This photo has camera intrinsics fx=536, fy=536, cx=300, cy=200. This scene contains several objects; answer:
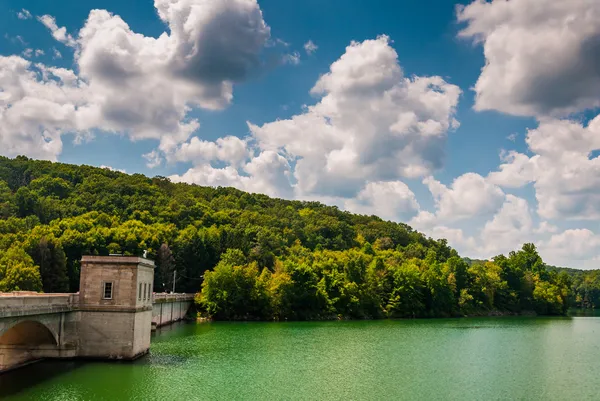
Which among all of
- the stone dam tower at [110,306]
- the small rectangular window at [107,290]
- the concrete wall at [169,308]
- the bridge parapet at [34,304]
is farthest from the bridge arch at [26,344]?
the concrete wall at [169,308]

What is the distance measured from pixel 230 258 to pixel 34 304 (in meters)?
67.5

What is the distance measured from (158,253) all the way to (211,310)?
21.7 m

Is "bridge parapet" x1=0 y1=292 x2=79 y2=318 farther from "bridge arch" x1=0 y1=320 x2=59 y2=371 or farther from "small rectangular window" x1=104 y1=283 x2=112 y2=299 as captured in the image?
"small rectangular window" x1=104 y1=283 x2=112 y2=299

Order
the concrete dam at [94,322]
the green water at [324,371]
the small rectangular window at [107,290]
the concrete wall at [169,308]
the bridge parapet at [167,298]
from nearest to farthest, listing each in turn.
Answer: the green water at [324,371] < the concrete dam at [94,322] < the small rectangular window at [107,290] < the bridge parapet at [167,298] < the concrete wall at [169,308]

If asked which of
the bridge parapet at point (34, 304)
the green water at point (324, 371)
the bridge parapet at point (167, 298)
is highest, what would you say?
the bridge parapet at point (34, 304)

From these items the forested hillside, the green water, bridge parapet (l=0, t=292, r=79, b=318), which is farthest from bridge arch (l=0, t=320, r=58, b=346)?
the forested hillside

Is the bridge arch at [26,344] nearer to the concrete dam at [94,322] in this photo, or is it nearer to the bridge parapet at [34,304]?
the concrete dam at [94,322]

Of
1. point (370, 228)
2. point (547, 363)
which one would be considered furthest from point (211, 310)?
point (370, 228)

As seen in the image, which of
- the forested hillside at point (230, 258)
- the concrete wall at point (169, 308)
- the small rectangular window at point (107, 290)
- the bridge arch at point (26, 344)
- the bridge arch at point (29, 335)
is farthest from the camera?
the forested hillside at point (230, 258)

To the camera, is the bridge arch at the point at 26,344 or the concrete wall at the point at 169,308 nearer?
the bridge arch at the point at 26,344

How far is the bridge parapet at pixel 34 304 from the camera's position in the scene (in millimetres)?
30689

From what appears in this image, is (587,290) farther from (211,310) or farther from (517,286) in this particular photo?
(211,310)

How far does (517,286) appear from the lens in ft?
426

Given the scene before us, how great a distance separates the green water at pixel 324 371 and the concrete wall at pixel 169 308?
190 inches
